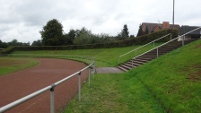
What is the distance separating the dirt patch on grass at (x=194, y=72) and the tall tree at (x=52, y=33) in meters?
63.5

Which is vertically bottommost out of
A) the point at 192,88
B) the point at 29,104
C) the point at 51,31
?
the point at 29,104

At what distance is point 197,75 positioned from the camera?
26.8ft

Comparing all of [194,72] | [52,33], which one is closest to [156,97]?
[194,72]

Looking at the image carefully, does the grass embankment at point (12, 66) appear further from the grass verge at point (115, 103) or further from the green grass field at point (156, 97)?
the green grass field at point (156, 97)

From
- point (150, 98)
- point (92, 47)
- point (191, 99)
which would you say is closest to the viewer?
point (191, 99)

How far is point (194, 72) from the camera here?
8641 millimetres

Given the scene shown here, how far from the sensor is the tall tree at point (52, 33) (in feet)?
232

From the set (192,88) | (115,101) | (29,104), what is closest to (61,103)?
(29,104)

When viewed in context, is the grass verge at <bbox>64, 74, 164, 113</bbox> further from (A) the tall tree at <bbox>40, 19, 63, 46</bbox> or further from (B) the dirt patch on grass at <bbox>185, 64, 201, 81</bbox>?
(A) the tall tree at <bbox>40, 19, 63, 46</bbox>

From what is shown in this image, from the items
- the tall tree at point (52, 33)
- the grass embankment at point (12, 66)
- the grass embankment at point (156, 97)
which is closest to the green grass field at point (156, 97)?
the grass embankment at point (156, 97)

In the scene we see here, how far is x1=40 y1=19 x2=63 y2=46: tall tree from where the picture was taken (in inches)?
2781

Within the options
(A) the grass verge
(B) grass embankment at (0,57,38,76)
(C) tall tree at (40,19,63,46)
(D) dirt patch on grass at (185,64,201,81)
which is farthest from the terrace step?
(C) tall tree at (40,19,63,46)

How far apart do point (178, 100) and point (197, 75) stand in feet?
7.38

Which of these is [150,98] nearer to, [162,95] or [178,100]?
[162,95]
